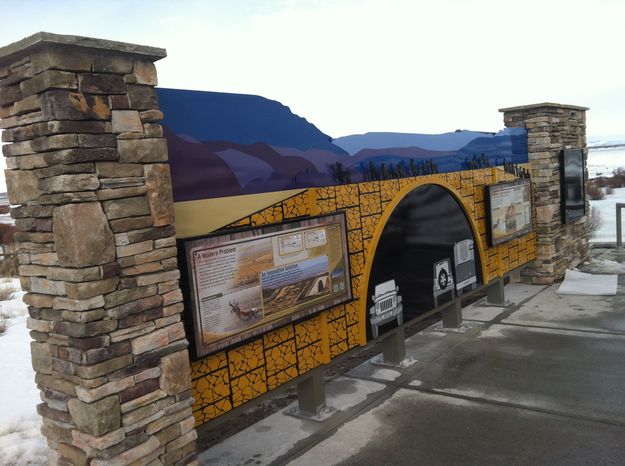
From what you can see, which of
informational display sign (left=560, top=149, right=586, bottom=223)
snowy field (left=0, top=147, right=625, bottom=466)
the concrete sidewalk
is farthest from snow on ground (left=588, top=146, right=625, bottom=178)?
snowy field (left=0, top=147, right=625, bottom=466)

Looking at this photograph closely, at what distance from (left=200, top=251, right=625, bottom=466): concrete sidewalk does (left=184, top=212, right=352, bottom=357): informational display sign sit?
51.0 inches

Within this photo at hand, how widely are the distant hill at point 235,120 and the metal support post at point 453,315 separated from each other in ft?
13.1

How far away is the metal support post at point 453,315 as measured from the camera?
919cm

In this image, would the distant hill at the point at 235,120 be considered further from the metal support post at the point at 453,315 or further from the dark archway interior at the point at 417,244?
the metal support post at the point at 453,315

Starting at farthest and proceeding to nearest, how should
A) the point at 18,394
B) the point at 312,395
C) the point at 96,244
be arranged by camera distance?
the point at 18,394
the point at 312,395
the point at 96,244

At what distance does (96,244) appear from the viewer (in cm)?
382

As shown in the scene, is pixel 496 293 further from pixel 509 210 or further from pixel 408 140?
pixel 408 140

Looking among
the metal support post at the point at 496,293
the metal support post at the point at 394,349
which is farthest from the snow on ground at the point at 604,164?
the metal support post at the point at 394,349

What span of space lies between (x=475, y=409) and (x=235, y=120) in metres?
4.00

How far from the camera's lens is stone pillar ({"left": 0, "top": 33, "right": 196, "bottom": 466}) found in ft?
12.3

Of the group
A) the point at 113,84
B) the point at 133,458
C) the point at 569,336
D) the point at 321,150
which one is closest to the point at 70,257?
the point at 113,84

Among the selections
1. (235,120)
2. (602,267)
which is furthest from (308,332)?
(602,267)

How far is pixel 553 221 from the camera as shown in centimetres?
1200

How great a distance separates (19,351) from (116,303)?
6413 mm
